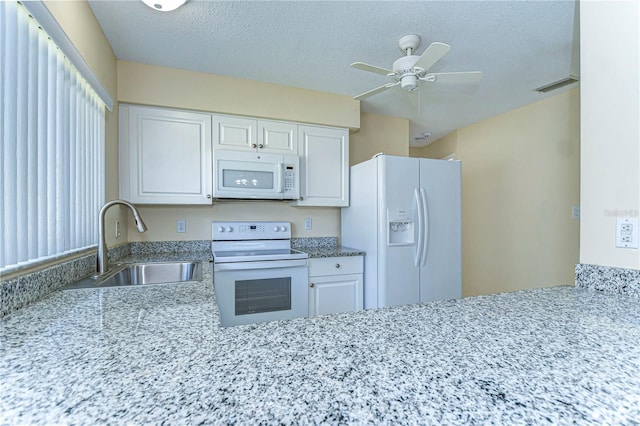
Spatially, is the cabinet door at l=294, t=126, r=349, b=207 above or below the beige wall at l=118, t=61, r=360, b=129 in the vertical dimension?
below

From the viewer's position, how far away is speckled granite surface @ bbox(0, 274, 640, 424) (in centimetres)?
41

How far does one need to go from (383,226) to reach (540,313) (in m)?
1.67

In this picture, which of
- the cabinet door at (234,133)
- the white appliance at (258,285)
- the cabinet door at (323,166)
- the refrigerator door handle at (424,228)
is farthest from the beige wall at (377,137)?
the white appliance at (258,285)

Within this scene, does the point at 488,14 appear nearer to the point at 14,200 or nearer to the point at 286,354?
the point at 286,354

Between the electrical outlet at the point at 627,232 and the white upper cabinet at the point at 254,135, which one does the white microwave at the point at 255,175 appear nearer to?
the white upper cabinet at the point at 254,135

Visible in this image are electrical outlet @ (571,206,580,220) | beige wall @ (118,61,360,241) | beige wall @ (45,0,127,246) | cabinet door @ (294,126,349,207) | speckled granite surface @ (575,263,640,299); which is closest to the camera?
speckled granite surface @ (575,263,640,299)

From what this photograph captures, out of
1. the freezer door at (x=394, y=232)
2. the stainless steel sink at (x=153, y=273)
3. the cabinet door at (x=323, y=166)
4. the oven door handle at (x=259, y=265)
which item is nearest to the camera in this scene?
the stainless steel sink at (x=153, y=273)

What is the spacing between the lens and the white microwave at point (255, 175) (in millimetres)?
2506

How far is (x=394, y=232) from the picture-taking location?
8.60ft

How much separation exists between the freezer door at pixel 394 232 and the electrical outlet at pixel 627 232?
4.97 feet

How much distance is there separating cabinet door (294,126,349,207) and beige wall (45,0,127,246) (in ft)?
4.81

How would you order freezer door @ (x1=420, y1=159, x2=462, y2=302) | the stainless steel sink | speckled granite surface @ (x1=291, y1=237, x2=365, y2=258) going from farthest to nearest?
speckled granite surface @ (x1=291, y1=237, x2=365, y2=258)
freezer door @ (x1=420, y1=159, x2=462, y2=302)
the stainless steel sink

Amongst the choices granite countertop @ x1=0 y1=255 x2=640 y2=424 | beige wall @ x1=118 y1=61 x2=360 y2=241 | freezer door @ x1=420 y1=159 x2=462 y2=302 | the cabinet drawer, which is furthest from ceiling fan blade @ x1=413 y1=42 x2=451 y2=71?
the cabinet drawer

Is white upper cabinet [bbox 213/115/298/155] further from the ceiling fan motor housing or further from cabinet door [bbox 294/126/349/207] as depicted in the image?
the ceiling fan motor housing
